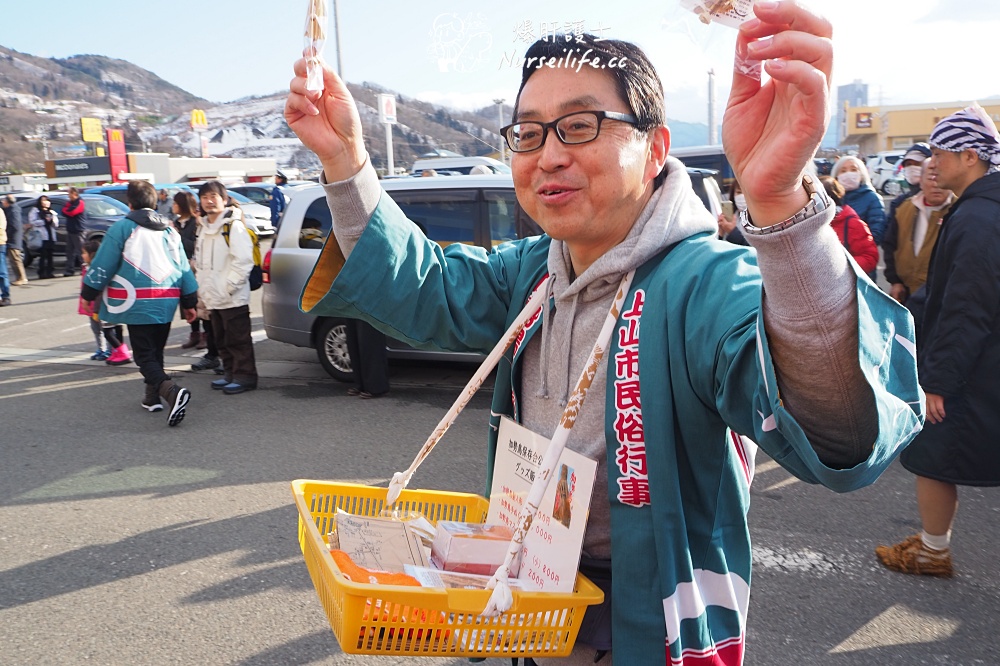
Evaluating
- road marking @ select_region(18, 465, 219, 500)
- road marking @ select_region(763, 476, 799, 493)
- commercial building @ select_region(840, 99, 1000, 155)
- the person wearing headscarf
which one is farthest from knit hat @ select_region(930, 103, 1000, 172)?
commercial building @ select_region(840, 99, 1000, 155)

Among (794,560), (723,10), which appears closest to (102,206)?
(794,560)

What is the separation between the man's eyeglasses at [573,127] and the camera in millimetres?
1342

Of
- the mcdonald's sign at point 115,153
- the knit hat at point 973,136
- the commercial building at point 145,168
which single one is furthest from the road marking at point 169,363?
the mcdonald's sign at point 115,153

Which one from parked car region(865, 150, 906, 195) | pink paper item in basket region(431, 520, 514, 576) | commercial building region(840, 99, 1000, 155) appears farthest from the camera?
commercial building region(840, 99, 1000, 155)

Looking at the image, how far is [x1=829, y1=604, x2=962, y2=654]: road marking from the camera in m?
3.12

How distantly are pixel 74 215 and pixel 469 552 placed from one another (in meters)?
16.3

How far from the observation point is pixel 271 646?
317 centimetres

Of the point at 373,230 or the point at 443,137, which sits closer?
the point at 373,230

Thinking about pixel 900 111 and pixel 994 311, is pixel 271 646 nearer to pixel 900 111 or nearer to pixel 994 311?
pixel 994 311

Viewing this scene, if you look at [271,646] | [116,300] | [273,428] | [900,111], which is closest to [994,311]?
[271,646]

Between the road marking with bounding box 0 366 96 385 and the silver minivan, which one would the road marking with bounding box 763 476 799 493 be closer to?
the silver minivan

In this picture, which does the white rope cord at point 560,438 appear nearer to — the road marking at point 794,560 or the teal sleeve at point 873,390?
the teal sleeve at point 873,390

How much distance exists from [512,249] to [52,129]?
152 meters

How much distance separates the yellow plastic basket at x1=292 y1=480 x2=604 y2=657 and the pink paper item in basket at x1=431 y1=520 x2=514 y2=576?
0.17 metres
